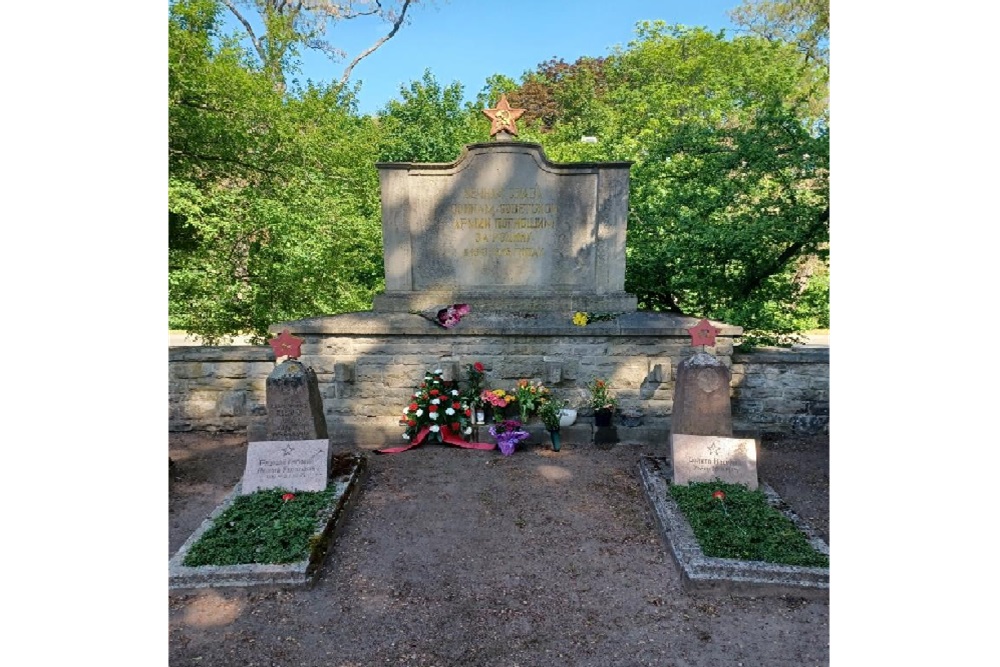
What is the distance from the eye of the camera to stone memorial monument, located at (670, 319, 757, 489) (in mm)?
5227

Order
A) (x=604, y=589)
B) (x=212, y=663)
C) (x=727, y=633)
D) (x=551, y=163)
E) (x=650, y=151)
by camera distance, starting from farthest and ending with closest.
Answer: (x=650, y=151) → (x=551, y=163) → (x=604, y=589) → (x=727, y=633) → (x=212, y=663)

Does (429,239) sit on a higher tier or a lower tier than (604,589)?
higher

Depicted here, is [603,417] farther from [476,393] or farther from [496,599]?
[496,599]

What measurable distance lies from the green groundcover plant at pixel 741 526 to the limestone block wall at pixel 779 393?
258 centimetres

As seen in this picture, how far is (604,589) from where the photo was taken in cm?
389

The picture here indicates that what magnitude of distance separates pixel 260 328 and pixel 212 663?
26.2 ft

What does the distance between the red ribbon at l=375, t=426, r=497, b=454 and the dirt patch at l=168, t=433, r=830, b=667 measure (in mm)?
984

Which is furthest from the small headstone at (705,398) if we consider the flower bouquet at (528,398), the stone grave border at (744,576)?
the flower bouquet at (528,398)

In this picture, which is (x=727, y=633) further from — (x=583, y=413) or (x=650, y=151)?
(x=650, y=151)

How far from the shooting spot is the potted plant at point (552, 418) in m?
6.67

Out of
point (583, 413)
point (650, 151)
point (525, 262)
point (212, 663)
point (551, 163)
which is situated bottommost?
point (212, 663)

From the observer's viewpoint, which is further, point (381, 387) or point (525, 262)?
point (525, 262)

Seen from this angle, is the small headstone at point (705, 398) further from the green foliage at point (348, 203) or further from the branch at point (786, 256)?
the branch at point (786, 256)

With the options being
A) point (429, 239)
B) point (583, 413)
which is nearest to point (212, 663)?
point (583, 413)
